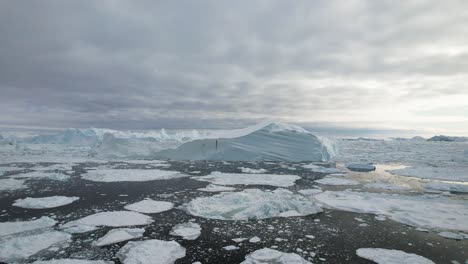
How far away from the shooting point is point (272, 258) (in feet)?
10.8

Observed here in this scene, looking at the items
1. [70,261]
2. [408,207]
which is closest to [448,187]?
[408,207]

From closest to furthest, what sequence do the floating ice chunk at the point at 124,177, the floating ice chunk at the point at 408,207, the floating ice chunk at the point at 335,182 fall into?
the floating ice chunk at the point at 408,207, the floating ice chunk at the point at 335,182, the floating ice chunk at the point at 124,177

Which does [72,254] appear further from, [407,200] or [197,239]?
[407,200]

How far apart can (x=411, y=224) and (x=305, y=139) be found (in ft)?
38.0

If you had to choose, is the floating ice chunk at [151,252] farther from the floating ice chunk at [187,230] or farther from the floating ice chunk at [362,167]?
the floating ice chunk at [362,167]

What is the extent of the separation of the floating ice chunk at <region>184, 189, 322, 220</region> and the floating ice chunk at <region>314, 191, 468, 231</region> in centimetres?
90

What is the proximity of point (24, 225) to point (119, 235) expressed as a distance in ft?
5.54

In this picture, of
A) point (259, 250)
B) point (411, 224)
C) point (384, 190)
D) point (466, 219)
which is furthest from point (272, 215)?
point (384, 190)

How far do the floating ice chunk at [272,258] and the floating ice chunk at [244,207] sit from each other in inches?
57.3

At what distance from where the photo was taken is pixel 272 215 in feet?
16.5

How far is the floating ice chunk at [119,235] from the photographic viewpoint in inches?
145

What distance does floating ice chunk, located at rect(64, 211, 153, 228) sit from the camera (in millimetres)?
4473

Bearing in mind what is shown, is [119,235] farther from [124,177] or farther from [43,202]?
[124,177]

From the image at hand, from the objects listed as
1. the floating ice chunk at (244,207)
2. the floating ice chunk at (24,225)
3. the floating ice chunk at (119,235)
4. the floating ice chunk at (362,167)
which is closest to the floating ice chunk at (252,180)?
the floating ice chunk at (244,207)
